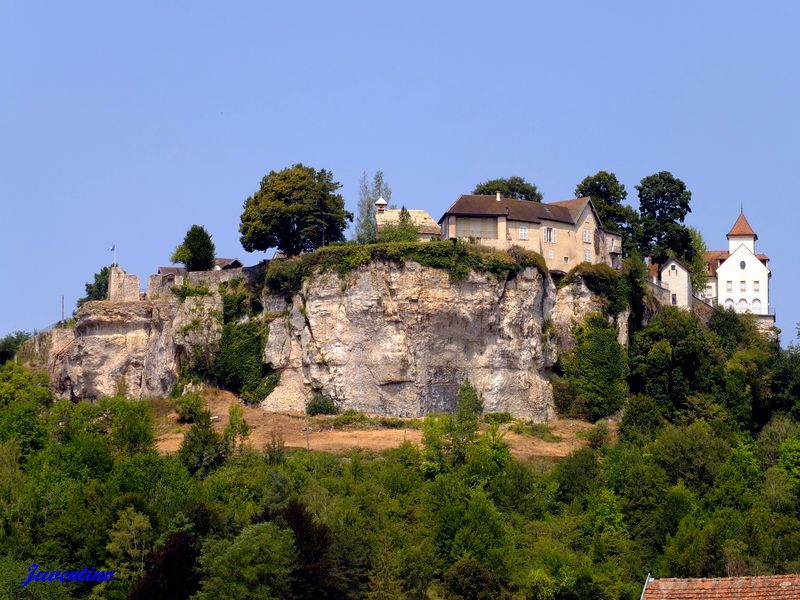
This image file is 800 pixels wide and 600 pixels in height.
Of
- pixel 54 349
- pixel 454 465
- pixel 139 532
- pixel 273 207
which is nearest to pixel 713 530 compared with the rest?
pixel 454 465

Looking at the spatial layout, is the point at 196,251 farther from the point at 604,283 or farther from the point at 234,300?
the point at 604,283

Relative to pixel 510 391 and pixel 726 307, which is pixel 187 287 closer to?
pixel 510 391

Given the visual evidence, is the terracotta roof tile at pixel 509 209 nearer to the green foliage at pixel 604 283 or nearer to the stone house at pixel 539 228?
the stone house at pixel 539 228

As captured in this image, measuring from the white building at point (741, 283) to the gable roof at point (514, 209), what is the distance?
1208 centimetres

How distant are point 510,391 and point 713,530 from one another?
17.7 metres

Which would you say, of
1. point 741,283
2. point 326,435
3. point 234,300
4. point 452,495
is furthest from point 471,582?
point 741,283

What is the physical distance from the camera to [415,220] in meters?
70.9

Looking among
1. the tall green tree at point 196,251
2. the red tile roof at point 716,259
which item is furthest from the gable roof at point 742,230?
the tall green tree at point 196,251

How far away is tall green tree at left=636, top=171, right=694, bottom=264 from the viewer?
76.0 metres

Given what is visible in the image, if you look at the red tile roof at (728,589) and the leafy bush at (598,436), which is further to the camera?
the leafy bush at (598,436)

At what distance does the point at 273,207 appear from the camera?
226ft

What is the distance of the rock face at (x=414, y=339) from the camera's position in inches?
2564

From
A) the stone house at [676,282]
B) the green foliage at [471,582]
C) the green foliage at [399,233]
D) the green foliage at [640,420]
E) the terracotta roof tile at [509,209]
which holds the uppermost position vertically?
the terracotta roof tile at [509,209]

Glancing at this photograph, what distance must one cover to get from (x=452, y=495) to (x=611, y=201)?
24.9 m
